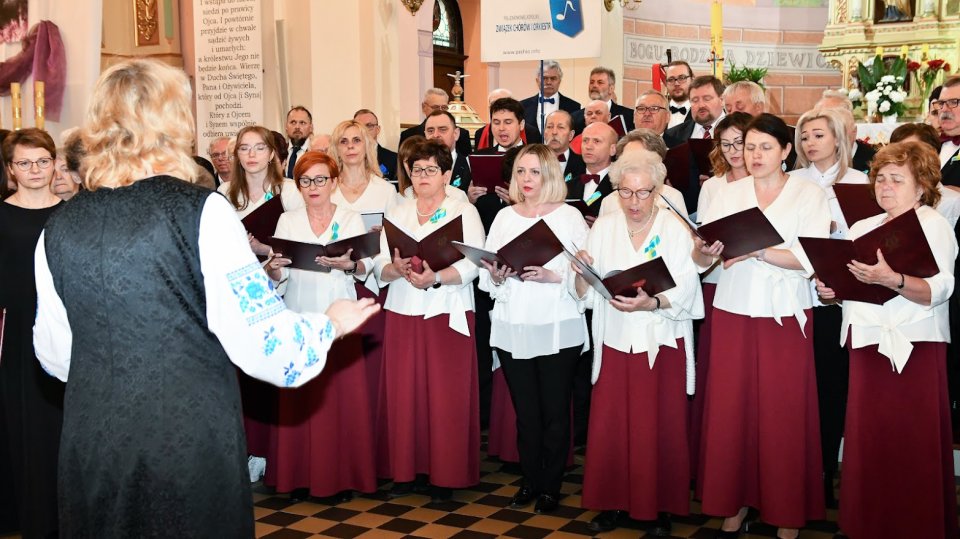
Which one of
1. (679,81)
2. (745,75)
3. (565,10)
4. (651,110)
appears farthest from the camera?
(745,75)

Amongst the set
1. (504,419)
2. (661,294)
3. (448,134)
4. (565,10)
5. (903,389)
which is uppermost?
(565,10)

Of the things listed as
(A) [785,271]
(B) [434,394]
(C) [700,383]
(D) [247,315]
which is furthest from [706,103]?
(D) [247,315]

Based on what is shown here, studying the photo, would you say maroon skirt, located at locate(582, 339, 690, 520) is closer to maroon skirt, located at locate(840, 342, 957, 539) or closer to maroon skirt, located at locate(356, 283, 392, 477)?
maroon skirt, located at locate(840, 342, 957, 539)

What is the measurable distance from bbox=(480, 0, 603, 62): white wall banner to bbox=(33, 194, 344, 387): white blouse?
4.71 meters

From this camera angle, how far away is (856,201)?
420 cm

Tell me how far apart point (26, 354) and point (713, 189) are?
10.7 ft

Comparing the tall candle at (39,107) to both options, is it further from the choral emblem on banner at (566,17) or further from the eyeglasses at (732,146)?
the eyeglasses at (732,146)

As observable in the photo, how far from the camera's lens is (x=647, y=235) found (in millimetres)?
4406

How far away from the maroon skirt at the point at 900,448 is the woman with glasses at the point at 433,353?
181 centimetres

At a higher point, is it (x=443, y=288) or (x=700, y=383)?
(x=443, y=288)

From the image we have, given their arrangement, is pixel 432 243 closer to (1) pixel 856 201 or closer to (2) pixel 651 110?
(1) pixel 856 201

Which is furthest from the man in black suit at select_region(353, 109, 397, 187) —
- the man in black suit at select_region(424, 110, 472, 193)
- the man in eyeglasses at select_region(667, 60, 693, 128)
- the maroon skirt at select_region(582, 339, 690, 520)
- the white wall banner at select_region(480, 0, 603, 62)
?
the maroon skirt at select_region(582, 339, 690, 520)

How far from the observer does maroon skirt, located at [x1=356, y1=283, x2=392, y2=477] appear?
5266mm

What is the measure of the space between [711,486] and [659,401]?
1.37 feet
